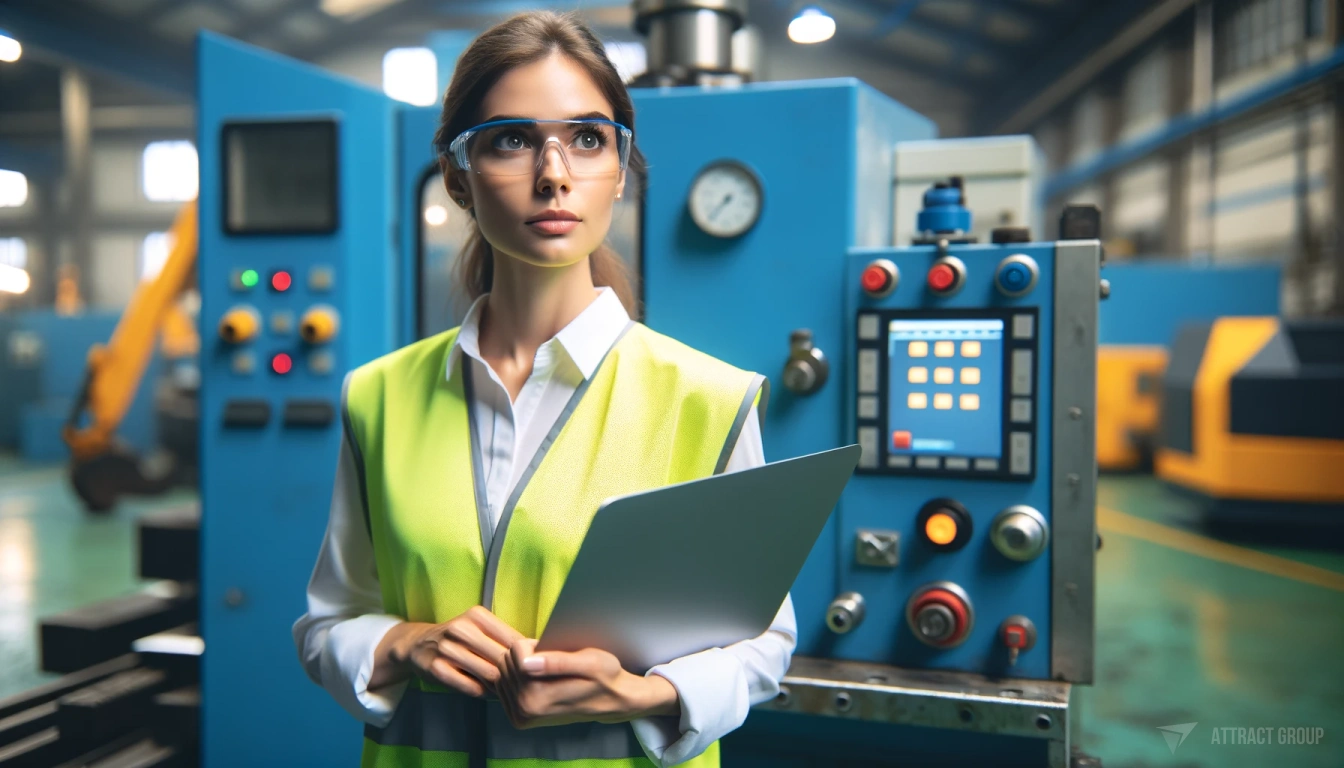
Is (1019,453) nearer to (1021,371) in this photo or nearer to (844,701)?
(1021,371)

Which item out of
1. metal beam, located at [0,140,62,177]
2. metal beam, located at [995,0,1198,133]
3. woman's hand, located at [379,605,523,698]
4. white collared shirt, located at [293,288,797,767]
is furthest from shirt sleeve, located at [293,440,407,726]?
metal beam, located at [0,140,62,177]

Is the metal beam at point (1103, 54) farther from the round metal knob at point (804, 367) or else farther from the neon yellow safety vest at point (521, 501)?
the neon yellow safety vest at point (521, 501)

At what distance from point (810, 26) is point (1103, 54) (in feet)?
29.7

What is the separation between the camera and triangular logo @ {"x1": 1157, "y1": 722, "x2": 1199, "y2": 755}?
2.87 m

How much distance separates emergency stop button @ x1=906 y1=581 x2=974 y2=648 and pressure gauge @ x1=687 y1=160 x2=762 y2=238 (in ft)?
2.72

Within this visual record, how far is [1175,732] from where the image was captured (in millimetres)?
2912

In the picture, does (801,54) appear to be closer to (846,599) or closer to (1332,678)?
(1332,678)

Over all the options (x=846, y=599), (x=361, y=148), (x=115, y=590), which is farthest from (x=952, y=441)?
(x=115, y=590)

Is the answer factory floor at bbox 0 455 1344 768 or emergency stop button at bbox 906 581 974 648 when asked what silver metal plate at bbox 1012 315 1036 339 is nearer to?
emergency stop button at bbox 906 581 974 648

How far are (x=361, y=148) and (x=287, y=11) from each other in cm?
1037

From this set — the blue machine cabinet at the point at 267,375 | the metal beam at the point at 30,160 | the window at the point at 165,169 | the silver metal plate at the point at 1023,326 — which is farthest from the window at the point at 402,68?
the silver metal plate at the point at 1023,326

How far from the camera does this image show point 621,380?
38.7 inches

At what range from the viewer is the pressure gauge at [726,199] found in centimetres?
195

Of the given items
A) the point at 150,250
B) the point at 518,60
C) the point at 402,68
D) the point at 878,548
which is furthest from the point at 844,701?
the point at 150,250
